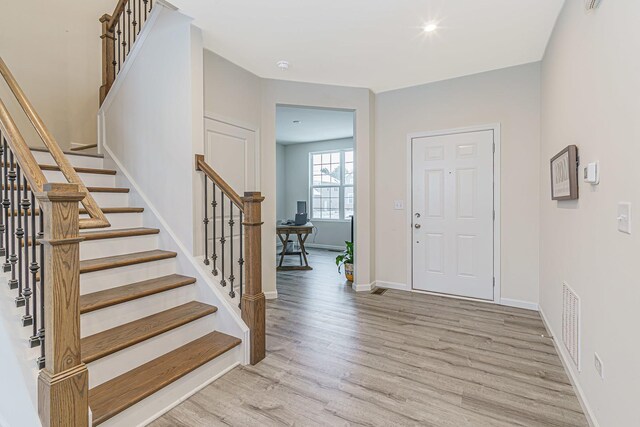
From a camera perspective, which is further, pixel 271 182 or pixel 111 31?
pixel 271 182

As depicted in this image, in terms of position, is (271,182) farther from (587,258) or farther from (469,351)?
(587,258)

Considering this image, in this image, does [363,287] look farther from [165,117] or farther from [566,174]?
[165,117]

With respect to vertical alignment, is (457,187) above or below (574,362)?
above

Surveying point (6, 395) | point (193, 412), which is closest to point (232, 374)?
point (193, 412)

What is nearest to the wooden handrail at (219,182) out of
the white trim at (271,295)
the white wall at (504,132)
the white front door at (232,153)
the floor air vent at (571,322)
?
the white front door at (232,153)

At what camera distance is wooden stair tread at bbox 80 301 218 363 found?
1797mm

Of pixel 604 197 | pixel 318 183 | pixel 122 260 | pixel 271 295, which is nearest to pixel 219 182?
pixel 122 260

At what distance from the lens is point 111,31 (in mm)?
3676

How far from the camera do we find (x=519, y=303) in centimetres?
359

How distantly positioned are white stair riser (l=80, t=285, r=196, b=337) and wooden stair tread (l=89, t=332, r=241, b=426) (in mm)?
332

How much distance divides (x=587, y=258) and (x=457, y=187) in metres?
2.14

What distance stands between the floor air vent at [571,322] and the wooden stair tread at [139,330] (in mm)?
2434

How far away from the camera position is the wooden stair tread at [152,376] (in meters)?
1.65

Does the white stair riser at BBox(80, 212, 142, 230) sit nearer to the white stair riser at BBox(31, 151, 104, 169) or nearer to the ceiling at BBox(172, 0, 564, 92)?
the white stair riser at BBox(31, 151, 104, 169)
